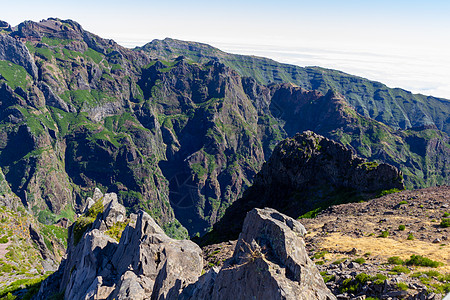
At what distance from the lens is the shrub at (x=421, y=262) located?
2749 centimetres

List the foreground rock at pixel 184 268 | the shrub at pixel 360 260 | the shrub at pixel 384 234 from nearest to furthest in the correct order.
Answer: the foreground rock at pixel 184 268
the shrub at pixel 360 260
the shrub at pixel 384 234

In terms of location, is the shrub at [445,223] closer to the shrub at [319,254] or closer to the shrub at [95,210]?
the shrub at [319,254]

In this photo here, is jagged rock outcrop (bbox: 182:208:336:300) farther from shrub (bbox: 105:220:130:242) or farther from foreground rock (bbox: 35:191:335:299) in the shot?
shrub (bbox: 105:220:130:242)

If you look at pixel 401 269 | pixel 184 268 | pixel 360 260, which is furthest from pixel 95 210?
pixel 401 269

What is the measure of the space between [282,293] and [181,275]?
18165 millimetres

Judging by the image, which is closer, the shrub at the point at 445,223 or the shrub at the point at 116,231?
the shrub at the point at 445,223

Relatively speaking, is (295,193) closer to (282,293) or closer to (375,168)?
(375,168)

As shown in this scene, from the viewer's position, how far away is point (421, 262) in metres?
28.0

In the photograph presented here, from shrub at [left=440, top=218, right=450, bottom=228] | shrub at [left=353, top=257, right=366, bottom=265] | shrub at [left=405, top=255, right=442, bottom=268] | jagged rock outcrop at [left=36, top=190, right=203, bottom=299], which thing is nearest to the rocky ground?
shrub at [left=353, top=257, right=366, bottom=265]

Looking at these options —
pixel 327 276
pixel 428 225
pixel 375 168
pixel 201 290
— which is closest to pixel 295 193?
pixel 375 168

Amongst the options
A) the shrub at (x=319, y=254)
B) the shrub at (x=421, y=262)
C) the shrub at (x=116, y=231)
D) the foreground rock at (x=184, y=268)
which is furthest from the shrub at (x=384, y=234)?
the shrub at (x=116, y=231)

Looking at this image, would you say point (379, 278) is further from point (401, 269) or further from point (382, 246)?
point (382, 246)

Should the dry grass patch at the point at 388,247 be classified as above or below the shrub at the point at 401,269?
below

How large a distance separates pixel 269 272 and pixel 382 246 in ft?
81.0
